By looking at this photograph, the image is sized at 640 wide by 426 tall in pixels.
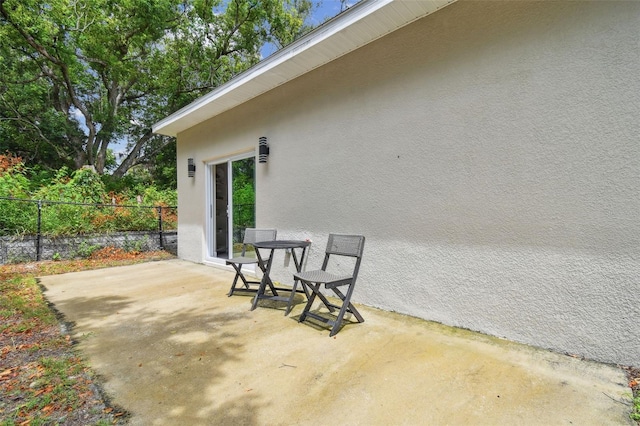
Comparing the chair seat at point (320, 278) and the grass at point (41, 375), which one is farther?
the chair seat at point (320, 278)

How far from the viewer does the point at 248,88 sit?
4574 mm

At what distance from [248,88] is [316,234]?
2.46 metres

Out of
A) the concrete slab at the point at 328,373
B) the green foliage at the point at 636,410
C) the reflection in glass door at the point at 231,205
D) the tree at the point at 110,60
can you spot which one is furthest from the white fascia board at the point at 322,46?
the tree at the point at 110,60

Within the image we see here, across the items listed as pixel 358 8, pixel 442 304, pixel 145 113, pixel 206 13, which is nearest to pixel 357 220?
pixel 442 304

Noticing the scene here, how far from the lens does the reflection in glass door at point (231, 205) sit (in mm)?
5305

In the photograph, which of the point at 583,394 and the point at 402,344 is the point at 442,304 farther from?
the point at 583,394

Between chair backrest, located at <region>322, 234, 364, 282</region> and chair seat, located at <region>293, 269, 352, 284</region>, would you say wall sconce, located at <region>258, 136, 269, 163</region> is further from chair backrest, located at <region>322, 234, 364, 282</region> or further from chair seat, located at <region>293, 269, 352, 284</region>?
chair seat, located at <region>293, 269, 352, 284</region>

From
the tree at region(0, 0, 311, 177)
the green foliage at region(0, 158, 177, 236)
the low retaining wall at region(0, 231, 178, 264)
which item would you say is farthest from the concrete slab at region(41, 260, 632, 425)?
the tree at region(0, 0, 311, 177)

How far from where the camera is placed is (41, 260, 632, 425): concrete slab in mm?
1658

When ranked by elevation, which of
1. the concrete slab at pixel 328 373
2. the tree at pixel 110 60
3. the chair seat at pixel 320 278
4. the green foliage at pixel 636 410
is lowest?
the concrete slab at pixel 328 373

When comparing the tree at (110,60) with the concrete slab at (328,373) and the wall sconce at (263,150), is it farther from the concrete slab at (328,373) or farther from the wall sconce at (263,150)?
the concrete slab at (328,373)

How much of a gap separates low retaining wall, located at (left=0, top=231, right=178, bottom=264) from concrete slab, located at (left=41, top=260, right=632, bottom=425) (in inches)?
157

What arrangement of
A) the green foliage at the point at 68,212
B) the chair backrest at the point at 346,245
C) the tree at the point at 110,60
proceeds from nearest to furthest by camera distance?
the chair backrest at the point at 346,245 → the green foliage at the point at 68,212 → the tree at the point at 110,60

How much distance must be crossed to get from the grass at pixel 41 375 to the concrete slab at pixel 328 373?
0.39 ft
